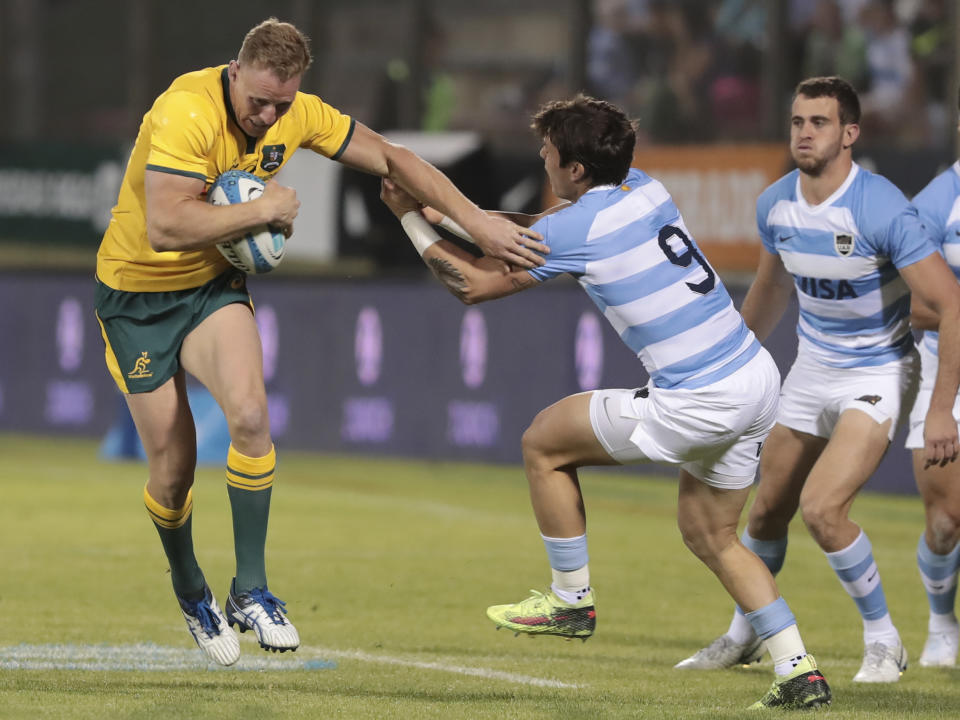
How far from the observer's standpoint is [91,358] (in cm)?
1794

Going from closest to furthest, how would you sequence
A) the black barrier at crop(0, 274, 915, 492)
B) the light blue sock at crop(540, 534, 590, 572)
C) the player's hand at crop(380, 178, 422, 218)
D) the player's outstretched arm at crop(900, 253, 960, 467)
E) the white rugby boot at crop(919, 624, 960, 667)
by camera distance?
the light blue sock at crop(540, 534, 590, 572)
the player's outstretched arm at crop(900, 253, 960, 467)
the player's hand at crop(380, 178, 422, 218)
the white rugby boot at crop(919, 624, 960, 667)
the black barrier at crop(0, 274, 915, 492)

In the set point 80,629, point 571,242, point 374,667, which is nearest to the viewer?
point 571,242

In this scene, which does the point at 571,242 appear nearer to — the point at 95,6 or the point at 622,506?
the point at 622,506

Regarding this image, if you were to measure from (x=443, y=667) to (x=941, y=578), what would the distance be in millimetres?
2172

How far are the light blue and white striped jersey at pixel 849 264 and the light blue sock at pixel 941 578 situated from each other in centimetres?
99

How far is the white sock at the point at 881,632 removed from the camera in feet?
24.1

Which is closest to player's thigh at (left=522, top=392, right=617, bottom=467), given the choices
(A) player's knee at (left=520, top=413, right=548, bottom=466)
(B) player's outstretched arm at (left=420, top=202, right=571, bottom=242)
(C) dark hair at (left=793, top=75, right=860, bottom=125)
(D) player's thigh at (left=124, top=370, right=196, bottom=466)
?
(A) player's knee at (left=520, top=413, right=548, bottom=466)

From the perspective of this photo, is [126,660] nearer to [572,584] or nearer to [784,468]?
[572,584]

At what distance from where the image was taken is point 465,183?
17422 mm

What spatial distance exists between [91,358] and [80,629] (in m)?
10.0

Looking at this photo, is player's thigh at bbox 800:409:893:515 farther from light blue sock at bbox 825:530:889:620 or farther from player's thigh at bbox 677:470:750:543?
player's thigh at bbox 677:470:750:543

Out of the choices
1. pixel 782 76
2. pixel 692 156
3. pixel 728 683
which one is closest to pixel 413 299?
pixel 692 156

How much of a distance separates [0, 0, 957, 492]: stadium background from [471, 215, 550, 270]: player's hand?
8.30 meters

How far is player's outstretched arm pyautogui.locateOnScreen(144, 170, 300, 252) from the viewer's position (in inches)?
248
